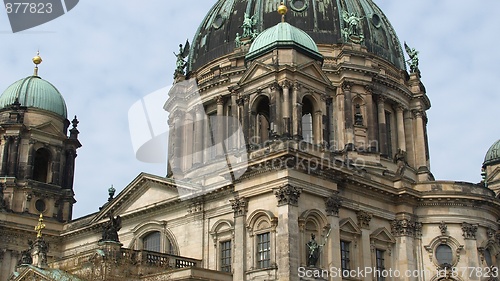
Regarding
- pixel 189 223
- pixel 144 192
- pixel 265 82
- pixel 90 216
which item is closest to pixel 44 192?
pixel 90 216

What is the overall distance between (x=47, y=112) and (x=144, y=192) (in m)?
12.5

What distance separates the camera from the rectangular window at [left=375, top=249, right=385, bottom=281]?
3706 centimetres

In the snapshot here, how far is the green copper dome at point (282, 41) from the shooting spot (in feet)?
117

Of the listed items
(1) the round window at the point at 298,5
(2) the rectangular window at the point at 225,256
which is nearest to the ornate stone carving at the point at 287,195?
(2) the rectangular window at the point at 225,256

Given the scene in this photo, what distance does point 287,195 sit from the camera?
31.8 meters

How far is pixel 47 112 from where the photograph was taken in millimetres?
49781

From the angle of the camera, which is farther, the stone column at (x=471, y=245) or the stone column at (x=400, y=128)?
the stone column at (x=400, y=128)

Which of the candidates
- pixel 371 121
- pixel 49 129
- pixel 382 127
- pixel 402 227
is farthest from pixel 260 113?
pixel 49 129

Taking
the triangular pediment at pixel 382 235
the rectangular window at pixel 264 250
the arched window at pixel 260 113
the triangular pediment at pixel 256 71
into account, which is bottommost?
the rectangular window at pixel 264 250

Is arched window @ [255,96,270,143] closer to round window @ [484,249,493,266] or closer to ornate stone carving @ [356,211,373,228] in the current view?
ornate stone carving @ [356,211,373,228]

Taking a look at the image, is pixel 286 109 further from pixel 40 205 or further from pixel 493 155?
pixel 493 155

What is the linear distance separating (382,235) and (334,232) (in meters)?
5.01

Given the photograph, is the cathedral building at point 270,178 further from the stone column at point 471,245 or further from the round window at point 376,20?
the round window at point 376,20

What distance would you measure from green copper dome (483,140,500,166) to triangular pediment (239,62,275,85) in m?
31.2
